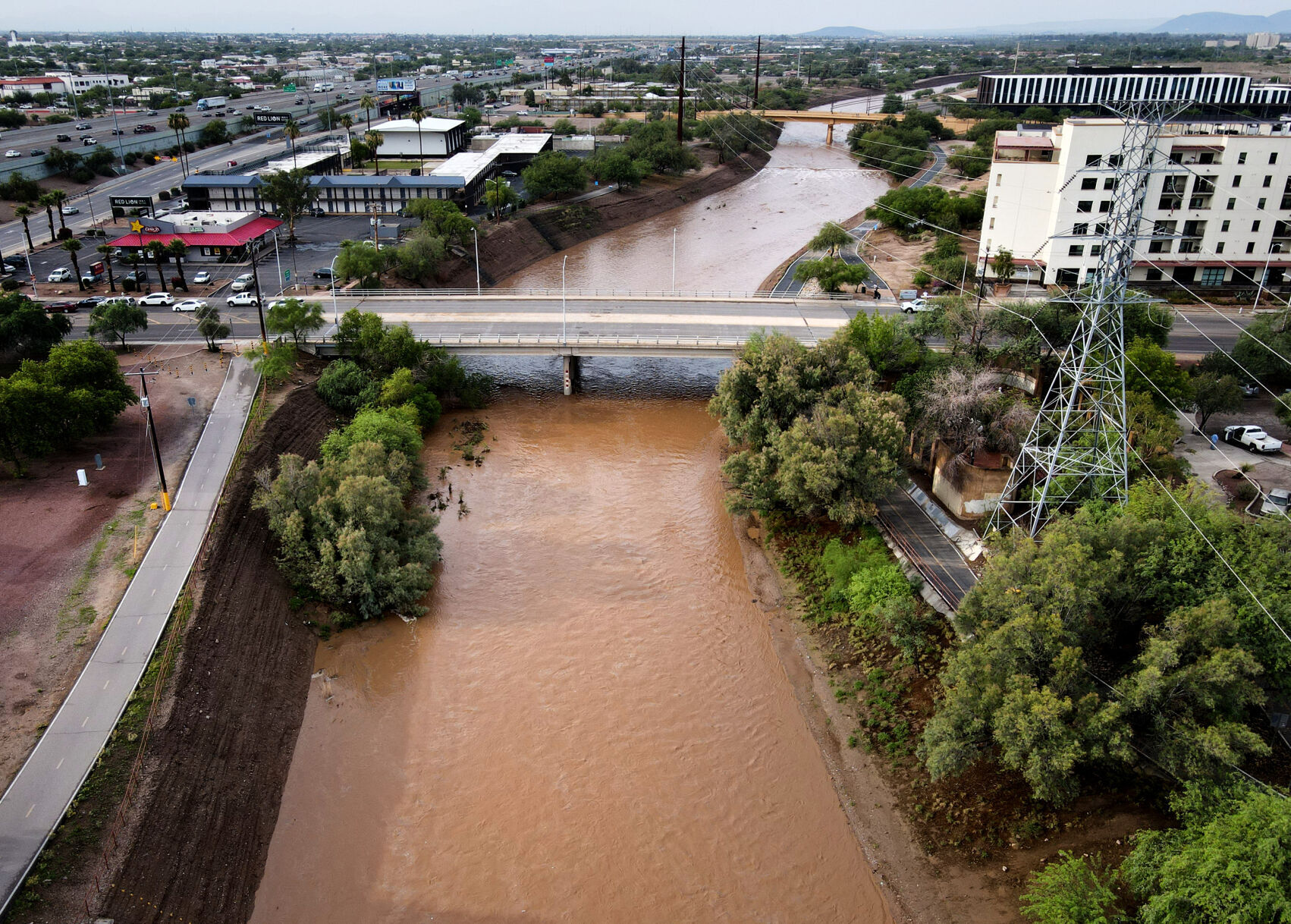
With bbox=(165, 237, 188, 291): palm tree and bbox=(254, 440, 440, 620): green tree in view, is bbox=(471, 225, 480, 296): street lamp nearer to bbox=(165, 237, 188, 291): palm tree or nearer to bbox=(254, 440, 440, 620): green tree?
bbox=(165, 237, 188, 291): palm tree

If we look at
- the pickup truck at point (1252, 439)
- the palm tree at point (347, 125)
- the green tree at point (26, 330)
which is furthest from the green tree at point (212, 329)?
the palm tree at point (347, 125)

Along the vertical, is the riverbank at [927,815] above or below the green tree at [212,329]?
below

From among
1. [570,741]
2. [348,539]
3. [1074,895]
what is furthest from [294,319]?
[1074,895]

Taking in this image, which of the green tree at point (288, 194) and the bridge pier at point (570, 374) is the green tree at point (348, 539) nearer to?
the bridge pier at point (570, 374)

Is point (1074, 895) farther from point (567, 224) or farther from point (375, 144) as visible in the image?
point (375, 144)

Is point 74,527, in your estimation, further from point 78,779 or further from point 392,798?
point 392,798

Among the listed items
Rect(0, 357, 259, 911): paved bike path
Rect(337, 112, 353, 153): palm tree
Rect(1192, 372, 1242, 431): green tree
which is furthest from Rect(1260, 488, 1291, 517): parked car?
Rect(337, 112, 353, 153): palm tree
